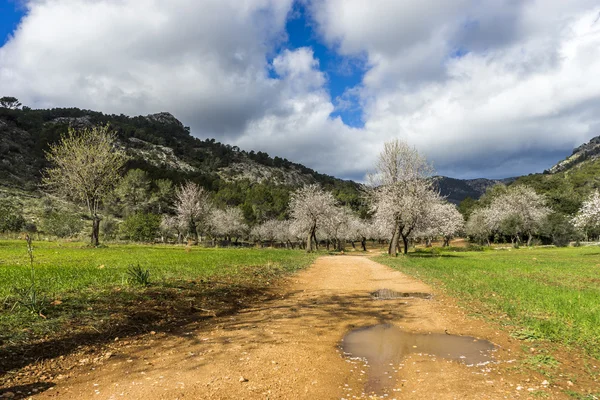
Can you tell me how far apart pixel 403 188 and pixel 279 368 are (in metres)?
35.2

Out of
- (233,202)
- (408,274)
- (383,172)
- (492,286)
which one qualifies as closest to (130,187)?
(233,202)

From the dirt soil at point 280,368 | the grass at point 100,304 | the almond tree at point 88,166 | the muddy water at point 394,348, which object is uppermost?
the almond tree at point 88,166

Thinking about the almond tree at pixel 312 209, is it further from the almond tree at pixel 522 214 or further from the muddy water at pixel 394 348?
the almond tree at pixel 522 214

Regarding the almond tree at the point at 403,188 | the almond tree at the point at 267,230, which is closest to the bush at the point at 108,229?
the almond tree at the point at 267,230

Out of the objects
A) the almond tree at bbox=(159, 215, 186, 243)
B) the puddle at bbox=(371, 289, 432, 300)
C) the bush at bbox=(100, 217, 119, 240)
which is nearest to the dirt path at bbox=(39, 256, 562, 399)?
the puddle at bbox=(371, 289, 432, 300)

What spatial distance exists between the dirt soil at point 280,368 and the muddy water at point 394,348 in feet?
0.61

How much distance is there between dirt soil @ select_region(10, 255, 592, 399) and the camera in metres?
5.25

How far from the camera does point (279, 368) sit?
6219mm

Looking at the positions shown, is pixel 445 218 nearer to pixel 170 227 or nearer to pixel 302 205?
pixel 302 205

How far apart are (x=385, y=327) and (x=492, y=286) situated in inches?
329

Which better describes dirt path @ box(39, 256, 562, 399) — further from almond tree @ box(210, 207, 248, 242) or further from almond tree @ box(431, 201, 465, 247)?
almond tree @ box(210, 207, 248, 242)

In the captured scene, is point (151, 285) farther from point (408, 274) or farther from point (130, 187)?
point (130, 187)

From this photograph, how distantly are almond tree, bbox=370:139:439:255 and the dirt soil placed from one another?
28913 mm

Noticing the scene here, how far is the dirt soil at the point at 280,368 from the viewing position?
525cm
